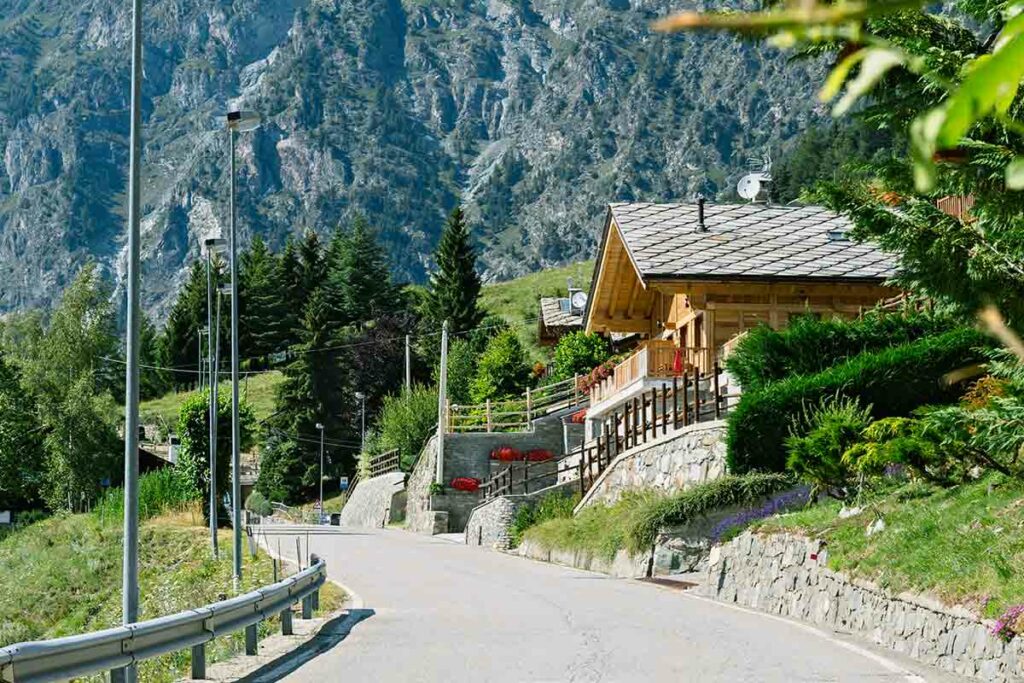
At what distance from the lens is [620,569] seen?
2694 cm

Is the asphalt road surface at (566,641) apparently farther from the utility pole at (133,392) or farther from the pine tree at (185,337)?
the pine tree at (185,337)

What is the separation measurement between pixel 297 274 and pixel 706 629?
102 metres

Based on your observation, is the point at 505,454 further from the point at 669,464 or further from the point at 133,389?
the point at 133,389

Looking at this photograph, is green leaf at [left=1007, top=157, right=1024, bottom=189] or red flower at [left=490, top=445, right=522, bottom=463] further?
red flower at [left=490, top=445, right=522, bottom=463]

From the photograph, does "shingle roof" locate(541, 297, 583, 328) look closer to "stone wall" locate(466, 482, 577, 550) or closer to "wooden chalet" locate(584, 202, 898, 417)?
"wooden chalet" locate(584, 202, 898, 417)

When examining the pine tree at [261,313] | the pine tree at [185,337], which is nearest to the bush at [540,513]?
the pine tree at [261,313]

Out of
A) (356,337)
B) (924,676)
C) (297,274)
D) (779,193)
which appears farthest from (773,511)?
(779,193)

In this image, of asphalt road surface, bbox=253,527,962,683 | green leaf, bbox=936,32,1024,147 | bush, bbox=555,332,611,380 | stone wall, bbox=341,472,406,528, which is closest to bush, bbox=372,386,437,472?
stone wall, bbox=341,472,406,528

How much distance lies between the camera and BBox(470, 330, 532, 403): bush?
6806 centimetres

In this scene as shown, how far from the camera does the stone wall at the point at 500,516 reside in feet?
124

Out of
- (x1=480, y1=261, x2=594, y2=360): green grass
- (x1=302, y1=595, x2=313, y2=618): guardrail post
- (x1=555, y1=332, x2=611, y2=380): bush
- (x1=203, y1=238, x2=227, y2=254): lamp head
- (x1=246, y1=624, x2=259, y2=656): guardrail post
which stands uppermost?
(x1=480, y1=261, x2=594, y2=360): green grass

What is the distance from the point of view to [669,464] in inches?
1236

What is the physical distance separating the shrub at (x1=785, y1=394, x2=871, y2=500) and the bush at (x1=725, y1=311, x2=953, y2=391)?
5.48 metres

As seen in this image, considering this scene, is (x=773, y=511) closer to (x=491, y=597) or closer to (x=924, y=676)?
(x=491, y=597)
